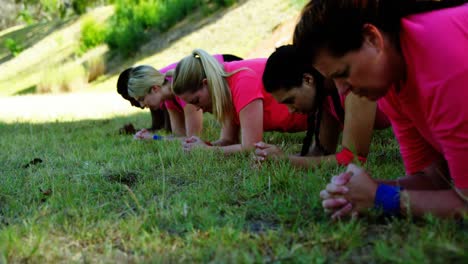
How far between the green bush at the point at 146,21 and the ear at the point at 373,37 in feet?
49.6

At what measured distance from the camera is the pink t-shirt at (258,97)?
344cm

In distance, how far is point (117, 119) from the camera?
6.68 m

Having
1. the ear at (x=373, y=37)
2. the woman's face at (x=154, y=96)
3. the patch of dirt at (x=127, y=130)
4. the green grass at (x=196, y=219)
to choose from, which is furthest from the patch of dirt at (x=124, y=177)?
the patch of dirt at (x=127, y=130)

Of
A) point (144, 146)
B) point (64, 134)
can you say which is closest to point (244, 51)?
point (64, 134)

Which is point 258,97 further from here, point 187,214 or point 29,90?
point 29,90

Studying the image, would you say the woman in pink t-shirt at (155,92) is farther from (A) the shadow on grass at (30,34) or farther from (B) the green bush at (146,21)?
(A) the shadow on grass at (30,34)

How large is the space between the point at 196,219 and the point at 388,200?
2.26 ft

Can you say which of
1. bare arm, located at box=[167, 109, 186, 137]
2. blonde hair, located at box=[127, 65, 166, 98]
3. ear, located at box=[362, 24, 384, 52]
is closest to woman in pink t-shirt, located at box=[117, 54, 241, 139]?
blonde hair, located at box=[127, 65, 166, 98]

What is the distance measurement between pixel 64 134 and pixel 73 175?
105 inches

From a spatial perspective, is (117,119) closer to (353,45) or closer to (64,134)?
(64,134)

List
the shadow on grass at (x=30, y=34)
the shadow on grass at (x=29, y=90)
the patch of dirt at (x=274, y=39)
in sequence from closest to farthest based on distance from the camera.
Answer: the patch of dirt at (x=274, y=39) < the shadow on grass at (x=29, y=90) < the shadow on grass at (x=30, y=34)

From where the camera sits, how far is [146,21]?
57.1 ft

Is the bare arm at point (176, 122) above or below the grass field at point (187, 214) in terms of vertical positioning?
below

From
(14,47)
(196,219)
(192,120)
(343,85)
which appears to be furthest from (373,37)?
(14,47)
